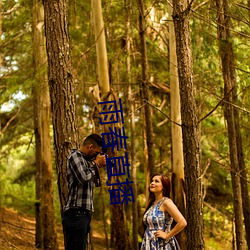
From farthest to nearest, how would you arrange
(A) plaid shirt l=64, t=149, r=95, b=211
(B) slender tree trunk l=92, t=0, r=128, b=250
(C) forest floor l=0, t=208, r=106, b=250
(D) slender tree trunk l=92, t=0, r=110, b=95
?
(C) forest floor l=0, t=208, r=106, b=250, (D) slender tree trunk l=92, t=0, r=110, b=95, (B) slender tree trunk l=92, t=0, r=128, b=250, (A) plaid shirt l=64, t=149, r=95, b=211

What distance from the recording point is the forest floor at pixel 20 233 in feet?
41.2

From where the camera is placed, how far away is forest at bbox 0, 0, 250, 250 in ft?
21.1

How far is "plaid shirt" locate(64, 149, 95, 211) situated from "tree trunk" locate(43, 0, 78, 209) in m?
0.83

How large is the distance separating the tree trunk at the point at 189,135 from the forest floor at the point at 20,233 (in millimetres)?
5575

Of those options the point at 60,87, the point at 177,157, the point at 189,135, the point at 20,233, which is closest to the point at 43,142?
the point at 20,233

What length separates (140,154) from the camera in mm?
19906

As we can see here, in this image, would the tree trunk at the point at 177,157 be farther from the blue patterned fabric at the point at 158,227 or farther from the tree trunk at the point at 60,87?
the blue patterned fabric at the point at 158,227

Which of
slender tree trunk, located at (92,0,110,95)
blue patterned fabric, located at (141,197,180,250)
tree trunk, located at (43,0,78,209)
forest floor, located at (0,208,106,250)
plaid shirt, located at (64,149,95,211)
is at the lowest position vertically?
forest floor, located at (0,208,106,250)

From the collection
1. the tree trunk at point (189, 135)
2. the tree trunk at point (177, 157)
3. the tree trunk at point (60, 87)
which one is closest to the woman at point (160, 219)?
the tree trunk at point (189, 135)

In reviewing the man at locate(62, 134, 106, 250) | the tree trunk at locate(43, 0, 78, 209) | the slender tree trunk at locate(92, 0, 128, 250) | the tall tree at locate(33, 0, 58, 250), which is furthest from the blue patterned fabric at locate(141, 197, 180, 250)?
the tall tree at locate(33, 0, 58, 250)

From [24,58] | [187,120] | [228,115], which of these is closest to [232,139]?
[228,115]

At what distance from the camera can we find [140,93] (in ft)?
46.3

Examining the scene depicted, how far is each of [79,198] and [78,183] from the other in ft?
0.53

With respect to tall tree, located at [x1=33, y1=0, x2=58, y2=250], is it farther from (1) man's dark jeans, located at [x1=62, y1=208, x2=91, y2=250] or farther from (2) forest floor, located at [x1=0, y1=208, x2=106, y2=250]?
(1) man's dark jeans, located at [x1=62, y1=208, x2=91, y2=250]
